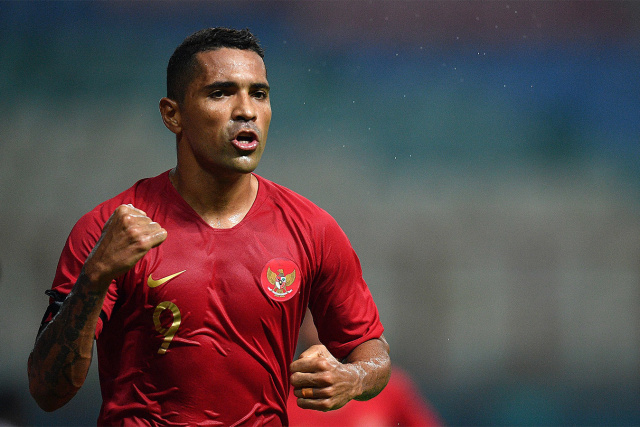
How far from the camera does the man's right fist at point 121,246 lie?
1681mm

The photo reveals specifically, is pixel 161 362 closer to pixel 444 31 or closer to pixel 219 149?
pixel 219 149

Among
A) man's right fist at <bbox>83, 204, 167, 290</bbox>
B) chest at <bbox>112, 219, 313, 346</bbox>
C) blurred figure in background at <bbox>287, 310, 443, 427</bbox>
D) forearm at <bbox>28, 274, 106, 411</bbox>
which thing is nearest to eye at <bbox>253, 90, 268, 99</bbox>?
chest at <bbox>112, 219, 313, 346</bbox>

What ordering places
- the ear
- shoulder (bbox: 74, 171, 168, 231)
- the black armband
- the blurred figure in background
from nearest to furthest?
the black armband < shoulder (bbox: 74, 171, 168, 231) < the ear < the blurred figure in background

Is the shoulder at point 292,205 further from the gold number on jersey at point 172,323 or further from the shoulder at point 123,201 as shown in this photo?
the gold number on jersey at point 172,323

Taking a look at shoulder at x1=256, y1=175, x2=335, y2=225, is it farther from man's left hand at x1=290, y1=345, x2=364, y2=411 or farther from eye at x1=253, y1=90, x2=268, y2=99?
man's left hand at x1=290, y1=345, x2=364, y2=411

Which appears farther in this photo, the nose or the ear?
the ear

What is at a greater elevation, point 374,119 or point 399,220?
point 374,119

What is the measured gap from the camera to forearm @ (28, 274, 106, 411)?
1.72 meters

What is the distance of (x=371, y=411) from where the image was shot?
316 centimetres

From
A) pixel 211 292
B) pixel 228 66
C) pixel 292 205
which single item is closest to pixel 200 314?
pixel 211 292

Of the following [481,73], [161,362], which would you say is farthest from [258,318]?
[481,73]

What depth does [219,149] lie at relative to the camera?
1.95 m

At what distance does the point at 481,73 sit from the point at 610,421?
1.94 m

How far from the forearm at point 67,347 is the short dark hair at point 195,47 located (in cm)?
61
